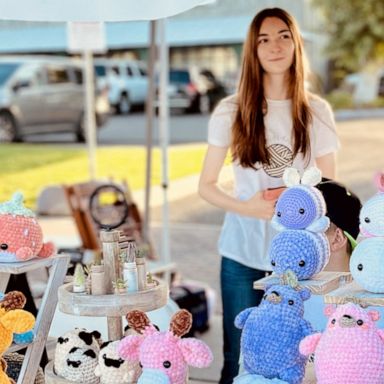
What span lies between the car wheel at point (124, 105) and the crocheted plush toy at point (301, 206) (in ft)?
69.3

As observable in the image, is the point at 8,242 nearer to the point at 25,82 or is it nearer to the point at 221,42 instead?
the point at 25,82

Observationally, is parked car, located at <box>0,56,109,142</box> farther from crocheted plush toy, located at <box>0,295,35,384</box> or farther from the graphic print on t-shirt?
crocheted plush toy, located at <box>0,295,35,384</box>

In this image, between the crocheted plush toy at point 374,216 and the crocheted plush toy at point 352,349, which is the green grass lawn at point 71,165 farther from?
the crocheted plush toy at point 352,349

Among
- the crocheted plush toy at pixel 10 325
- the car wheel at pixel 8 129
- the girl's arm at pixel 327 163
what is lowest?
the car wheel at pixel 8 129

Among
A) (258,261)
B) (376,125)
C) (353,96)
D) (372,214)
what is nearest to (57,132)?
(376,125)

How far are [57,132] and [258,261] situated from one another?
46.3 feet

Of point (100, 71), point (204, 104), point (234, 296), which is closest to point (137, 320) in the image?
point (234, 296)

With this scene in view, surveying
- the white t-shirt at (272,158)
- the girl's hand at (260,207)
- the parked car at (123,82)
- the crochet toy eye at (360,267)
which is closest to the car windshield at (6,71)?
the parked car at (123,82)

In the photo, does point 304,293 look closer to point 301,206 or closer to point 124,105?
point 301,206

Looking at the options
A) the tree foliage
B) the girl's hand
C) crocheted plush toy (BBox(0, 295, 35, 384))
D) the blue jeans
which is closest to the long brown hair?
the girl's hand

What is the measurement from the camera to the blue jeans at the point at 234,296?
356cm

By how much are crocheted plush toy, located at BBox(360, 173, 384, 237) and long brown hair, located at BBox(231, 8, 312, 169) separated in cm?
97

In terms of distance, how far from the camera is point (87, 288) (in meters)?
2.80

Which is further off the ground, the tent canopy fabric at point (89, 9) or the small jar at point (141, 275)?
the tent canopy fabric at point (89, 9)
